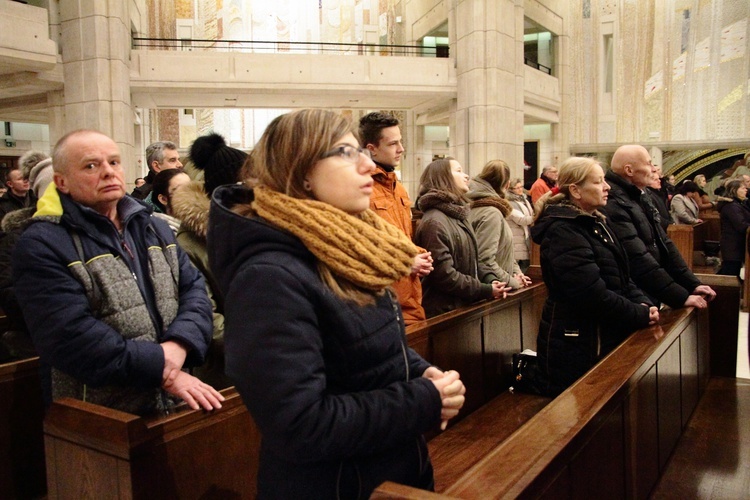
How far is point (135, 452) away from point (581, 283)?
1992 millimetres

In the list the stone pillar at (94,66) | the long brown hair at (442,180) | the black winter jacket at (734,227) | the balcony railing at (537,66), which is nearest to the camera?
the long brown hair at (442,180)

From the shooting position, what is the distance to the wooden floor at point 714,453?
2705 mm

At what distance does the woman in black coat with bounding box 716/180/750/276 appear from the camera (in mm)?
7879

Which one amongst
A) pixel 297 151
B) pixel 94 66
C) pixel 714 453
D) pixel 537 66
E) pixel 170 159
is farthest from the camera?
pixel 537 66

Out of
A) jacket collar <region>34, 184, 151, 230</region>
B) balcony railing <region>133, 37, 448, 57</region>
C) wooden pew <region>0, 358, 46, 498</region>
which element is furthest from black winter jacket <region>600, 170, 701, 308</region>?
balcony railing <region>133, 37, 448, 57</region>

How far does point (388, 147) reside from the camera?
3.20 metres

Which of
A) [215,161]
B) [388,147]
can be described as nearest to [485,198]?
[388,147]

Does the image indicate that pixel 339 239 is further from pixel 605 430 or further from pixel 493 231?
pixel 493 231

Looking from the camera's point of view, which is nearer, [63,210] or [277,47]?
[63,210]

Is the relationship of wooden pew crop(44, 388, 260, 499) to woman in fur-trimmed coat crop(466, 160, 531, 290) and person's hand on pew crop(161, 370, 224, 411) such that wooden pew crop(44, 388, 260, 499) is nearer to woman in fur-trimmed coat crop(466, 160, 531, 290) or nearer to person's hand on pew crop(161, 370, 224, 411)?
person's hand on pew crop(161, 370, 224, 411)

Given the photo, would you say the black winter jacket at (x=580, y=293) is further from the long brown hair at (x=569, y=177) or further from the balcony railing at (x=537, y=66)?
the balcony railing at (x=537, y=66)

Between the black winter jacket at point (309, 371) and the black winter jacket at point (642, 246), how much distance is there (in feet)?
8.09

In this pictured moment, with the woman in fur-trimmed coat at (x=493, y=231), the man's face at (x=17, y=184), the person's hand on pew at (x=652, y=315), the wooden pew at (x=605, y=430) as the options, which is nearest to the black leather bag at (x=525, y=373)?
the wooden pew at (x=605, y=430)

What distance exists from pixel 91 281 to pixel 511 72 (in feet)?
45.7
